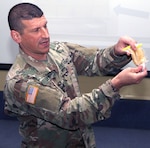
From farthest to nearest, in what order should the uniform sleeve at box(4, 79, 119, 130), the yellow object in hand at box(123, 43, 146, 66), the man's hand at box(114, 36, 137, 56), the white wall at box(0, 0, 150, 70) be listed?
the white wall at box(0, 0, 150, 70) < the man's hand at box(114, 36, 137, 56) < the yellow object in hand at box(123, 43, 146, 66) < the uniform sleeve at box(4, 79, 119, 130)

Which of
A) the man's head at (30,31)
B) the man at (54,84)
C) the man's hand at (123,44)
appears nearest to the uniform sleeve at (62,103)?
the man at (54,84)

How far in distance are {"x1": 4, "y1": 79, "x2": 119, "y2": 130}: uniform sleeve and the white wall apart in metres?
1.15

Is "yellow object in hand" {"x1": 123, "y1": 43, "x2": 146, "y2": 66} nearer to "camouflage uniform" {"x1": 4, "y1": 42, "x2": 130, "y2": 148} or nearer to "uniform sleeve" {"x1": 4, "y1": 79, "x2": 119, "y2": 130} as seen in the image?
"camouflage uniform" {"x1": 4, "y1": 42, "x2": 130, "y2": 148}

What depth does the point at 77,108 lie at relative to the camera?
1292mm

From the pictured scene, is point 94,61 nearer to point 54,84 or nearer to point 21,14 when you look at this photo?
point 54,84

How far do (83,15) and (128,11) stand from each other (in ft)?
1.09

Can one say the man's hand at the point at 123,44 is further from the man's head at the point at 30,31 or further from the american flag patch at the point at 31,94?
the american flag patch at the point at 31,94

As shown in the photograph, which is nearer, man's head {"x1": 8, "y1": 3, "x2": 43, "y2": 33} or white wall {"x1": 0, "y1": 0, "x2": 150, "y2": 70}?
man's head {"x1": 8, "y1": 3, "x2": 43, "y2": 33}

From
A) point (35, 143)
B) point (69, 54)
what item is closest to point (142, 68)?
point (69, 54)

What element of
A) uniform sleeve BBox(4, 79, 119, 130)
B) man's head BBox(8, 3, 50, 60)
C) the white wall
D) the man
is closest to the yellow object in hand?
the man

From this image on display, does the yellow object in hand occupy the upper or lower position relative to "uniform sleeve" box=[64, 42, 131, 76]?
upper

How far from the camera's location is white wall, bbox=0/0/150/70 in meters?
2.36

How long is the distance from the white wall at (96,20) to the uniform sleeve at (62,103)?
115 centimetres

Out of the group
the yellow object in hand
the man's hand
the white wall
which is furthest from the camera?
the white wall
